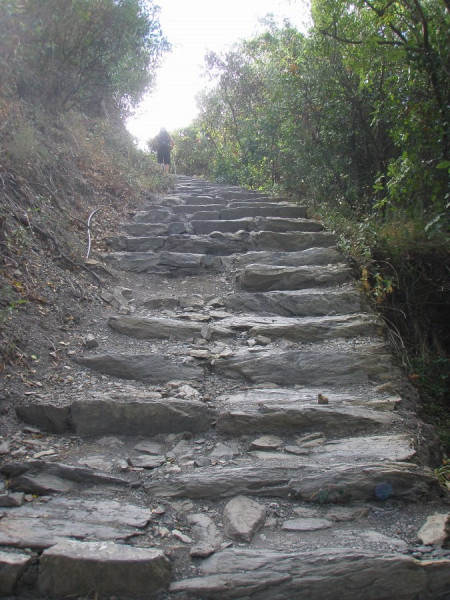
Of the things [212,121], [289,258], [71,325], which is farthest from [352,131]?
[212,121]

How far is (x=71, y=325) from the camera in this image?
3.89 meters

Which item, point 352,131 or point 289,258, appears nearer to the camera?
point 289,258

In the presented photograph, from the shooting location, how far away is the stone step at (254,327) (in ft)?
12.6

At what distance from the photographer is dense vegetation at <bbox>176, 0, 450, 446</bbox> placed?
14.3 ft

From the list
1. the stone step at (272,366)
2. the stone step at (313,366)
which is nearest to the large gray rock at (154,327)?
the stone step at (272,366)

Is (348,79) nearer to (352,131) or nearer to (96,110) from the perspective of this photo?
(352,131)

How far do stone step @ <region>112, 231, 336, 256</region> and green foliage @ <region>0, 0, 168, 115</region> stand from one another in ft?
9.12

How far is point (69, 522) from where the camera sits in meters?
2.12

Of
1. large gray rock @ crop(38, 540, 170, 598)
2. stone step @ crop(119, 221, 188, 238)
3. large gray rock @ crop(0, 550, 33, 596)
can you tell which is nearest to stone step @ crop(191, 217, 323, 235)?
stone step @ crop(119, 221, 188, 238)

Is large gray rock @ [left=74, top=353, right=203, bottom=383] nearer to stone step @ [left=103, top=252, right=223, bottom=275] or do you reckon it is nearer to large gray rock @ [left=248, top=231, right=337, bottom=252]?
stone step @ [left=103, top=252, right=223, bottom=275]

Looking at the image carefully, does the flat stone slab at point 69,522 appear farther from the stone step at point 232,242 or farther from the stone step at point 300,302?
the stone step at point 232,242

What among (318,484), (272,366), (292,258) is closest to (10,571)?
(318,484)

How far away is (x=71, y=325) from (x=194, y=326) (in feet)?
3.17

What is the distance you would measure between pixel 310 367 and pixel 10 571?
7.06 ft
